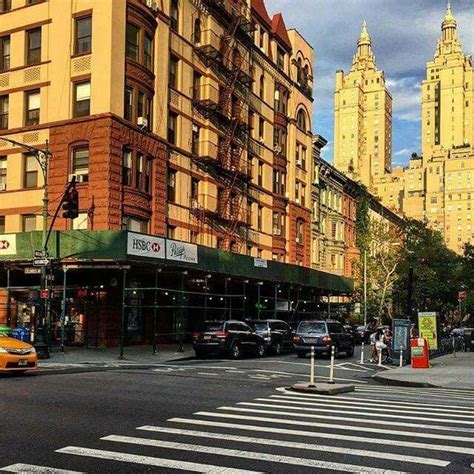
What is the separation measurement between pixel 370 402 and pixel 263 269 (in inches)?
1059

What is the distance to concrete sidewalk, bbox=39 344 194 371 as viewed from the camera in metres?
24.1

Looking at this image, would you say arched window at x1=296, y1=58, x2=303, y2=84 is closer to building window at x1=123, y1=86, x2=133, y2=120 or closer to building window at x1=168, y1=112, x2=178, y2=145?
building window at x1=168, y1=112, x2=178, y2=145

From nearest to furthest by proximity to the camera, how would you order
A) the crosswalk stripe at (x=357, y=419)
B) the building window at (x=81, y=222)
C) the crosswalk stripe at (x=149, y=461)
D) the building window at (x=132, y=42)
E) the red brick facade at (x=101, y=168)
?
1. the crosswalk stripe at (x=149, y=461)
2. the crosswalk stripe at (x=357, y=419)
3. the red brick facade at (x=101, y=168)
4. the building window at (x=81, y=222)
5. the building window at (x=132, y=42)

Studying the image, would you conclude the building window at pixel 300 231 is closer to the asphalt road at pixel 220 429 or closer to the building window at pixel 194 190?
the building window at pixel 194 190

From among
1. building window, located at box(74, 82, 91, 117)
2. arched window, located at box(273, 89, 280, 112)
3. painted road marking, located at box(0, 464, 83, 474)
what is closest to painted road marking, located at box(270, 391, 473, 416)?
painted road marking, located at box(0, 464, 83, 474)

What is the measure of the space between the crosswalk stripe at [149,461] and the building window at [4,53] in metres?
33.4

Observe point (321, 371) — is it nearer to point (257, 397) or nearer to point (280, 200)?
point (257, 397)

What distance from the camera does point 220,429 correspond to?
32.8 feet

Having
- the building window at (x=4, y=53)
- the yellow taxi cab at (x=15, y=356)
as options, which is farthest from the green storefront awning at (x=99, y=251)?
the building window at (x=4, y=53)

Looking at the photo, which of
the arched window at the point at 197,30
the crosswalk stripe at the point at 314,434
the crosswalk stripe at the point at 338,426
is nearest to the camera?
the crosswalk stripe at the point at 314,434

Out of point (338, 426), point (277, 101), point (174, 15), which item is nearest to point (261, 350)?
point (174, 15)

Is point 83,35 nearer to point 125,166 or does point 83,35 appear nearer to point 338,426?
point 125,166

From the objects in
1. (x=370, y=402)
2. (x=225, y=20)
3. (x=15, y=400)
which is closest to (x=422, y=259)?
(x=225, y=20)

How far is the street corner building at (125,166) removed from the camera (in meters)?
31.0
